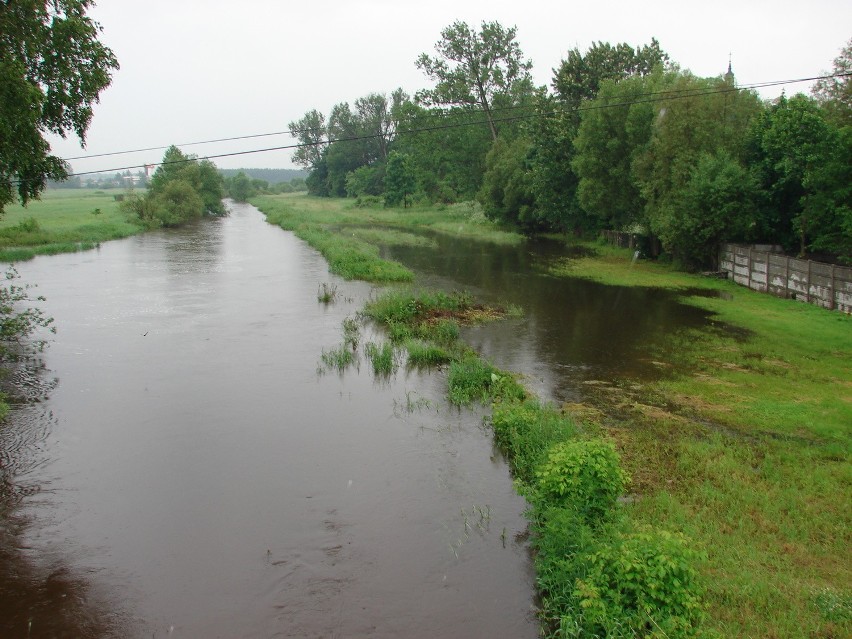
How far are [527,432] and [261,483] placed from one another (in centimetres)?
439

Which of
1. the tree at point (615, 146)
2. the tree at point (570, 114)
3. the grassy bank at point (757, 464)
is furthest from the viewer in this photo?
the tree at point (570, 114)

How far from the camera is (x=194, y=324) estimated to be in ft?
64.3

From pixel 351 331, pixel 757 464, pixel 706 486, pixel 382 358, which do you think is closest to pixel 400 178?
pixel 351 331

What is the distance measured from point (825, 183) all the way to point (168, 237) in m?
41.2

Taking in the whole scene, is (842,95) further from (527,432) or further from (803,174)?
(527,432)

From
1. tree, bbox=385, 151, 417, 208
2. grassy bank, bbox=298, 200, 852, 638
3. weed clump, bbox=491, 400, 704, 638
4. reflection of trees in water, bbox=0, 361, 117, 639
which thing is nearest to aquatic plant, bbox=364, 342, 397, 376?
grassy bank, bbox=298, 200, 852, 638

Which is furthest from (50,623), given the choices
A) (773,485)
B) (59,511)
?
(773,485)

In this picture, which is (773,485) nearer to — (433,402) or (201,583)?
(433,402)

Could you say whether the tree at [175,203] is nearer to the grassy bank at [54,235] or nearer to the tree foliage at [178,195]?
the tree foliage at [178,195]

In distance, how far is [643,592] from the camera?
5.71m

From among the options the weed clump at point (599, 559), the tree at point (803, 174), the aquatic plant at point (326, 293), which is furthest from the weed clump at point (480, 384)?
the tree at point (803, 174)

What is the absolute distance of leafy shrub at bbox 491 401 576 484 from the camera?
9844mm

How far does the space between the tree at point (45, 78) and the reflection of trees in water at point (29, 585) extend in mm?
6019

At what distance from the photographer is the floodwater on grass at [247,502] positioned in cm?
705
